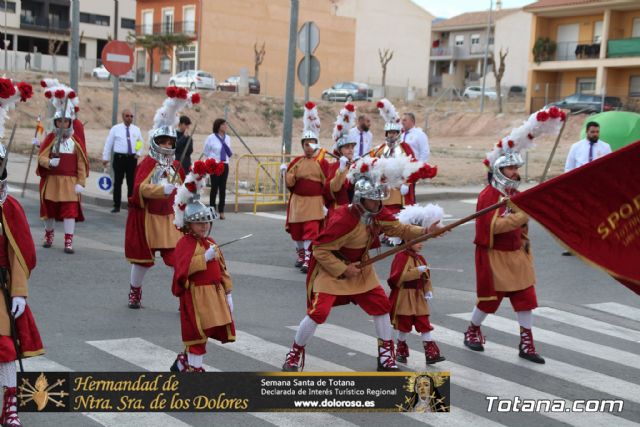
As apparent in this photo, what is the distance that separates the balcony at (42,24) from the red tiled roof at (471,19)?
121 feet

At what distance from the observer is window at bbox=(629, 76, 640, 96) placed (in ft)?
163

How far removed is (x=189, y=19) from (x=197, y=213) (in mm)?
58413

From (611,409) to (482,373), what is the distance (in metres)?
1.23

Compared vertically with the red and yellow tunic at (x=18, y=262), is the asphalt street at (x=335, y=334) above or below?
below

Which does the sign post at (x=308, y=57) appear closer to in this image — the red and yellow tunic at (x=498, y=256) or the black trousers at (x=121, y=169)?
the black trousers at (x=121, y=169)

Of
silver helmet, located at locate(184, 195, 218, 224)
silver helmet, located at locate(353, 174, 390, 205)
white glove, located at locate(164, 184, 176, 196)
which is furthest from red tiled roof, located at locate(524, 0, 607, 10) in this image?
silver helmet, located at locate(184, 195, 218, 224)

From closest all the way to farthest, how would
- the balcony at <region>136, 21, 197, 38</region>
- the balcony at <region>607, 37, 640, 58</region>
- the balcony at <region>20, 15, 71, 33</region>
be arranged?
1. the balcony at <region>607, 37, 640, 58</region>
2. the balcony at <region>136, 21, 197, 38</region>
3. the balcony at <region>20, 15, 71, 33</region>

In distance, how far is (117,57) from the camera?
18625mm

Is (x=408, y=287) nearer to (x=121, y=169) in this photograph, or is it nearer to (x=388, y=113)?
(x=388, y=113)

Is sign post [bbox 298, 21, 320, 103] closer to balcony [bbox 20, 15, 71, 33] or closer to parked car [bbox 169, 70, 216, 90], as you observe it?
parked car [bbox 169, 70, 216, 90]

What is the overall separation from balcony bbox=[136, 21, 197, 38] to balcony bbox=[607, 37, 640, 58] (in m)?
28.6

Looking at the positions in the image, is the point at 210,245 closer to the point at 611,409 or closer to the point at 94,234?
the point at 611,409

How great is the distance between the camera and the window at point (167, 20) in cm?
6488

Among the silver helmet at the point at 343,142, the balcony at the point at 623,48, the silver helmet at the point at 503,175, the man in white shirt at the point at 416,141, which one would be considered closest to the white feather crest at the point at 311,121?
the silver helmet at the point at 343,142
